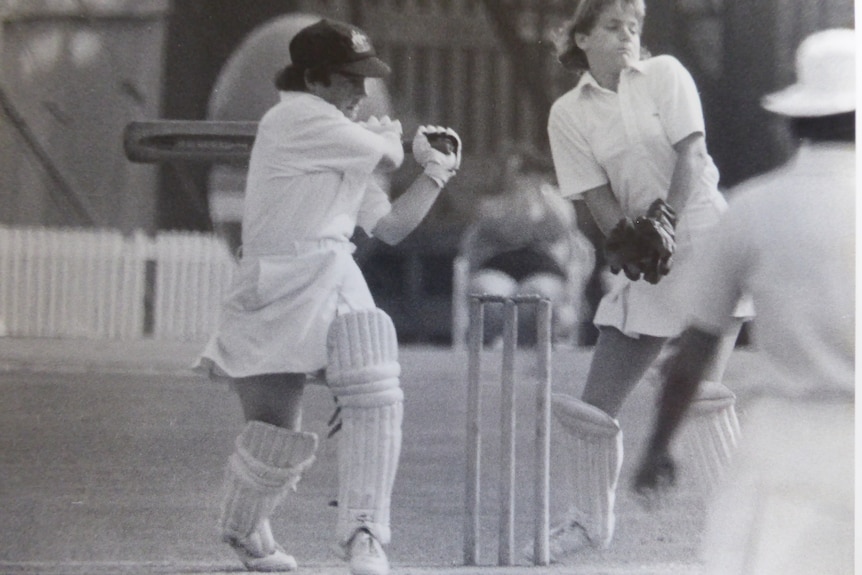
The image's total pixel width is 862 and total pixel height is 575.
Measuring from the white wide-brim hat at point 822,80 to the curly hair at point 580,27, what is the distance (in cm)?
54

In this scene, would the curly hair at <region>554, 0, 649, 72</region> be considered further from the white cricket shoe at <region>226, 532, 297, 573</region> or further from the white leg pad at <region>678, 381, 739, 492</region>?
the white cricket shoe at <region>226, 532, 297, 573</region>

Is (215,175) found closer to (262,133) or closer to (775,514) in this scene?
(262,133)

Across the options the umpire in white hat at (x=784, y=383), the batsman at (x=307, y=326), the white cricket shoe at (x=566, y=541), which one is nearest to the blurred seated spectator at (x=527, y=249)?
the batsman at (x=307, y=326)

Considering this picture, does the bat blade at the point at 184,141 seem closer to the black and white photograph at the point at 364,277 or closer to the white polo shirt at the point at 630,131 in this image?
the black and white photograph at the point at 364,277

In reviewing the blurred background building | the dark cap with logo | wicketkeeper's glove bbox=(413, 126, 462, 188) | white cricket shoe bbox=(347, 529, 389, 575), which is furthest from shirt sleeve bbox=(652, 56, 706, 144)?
white cricket shoe bbox=(347, 529, 389, 575)

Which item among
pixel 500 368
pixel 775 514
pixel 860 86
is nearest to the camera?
pixel 775 514

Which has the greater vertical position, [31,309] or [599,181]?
[599,181]

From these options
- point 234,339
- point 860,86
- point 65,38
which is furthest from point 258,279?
point 860,86

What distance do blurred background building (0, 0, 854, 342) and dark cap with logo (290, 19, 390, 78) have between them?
5 cm

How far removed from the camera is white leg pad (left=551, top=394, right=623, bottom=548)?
4289 millimetres

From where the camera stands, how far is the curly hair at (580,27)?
438 cm

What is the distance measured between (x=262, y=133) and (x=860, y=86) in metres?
1.90

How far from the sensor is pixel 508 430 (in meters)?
4.21

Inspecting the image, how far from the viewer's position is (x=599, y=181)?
437cm
